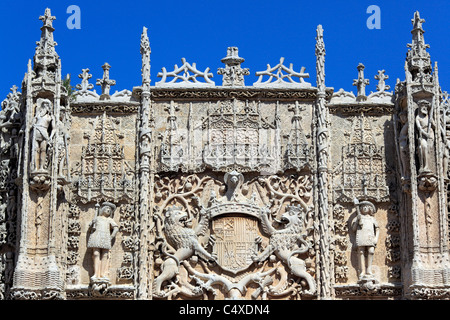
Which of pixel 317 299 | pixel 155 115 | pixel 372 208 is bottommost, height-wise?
pixel 317 299

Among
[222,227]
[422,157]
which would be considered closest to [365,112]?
[422,157]

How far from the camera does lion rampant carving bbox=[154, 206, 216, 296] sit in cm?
2276

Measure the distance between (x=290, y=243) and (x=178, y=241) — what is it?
6.13 feet

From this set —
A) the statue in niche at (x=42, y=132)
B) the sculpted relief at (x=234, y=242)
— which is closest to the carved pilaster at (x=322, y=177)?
the sculpted relief at (x=234, y=242)

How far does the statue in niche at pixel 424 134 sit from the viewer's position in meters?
22.8

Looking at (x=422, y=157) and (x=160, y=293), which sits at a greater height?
(x=422, y=157)

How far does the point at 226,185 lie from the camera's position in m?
23.3

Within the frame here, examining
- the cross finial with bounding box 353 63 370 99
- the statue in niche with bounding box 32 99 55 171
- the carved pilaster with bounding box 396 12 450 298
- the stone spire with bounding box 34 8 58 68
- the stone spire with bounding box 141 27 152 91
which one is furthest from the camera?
the cross finial with bounding box 353 63 370 99

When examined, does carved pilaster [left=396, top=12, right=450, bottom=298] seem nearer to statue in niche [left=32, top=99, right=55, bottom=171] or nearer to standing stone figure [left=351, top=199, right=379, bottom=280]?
standing stone figure [left=351, top=199, right=379, bottom=280]

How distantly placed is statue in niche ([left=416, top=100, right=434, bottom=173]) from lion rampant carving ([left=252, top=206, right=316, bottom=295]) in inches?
87.4

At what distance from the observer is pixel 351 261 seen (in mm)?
23016

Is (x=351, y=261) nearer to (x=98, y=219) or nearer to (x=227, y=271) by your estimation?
(x=227, y=271)

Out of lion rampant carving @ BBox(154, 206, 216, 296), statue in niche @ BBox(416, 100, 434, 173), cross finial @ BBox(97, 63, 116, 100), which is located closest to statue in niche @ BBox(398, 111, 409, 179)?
statue in niche @ BBox(416, 100, 434, 173)

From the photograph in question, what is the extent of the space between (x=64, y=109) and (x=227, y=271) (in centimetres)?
391
